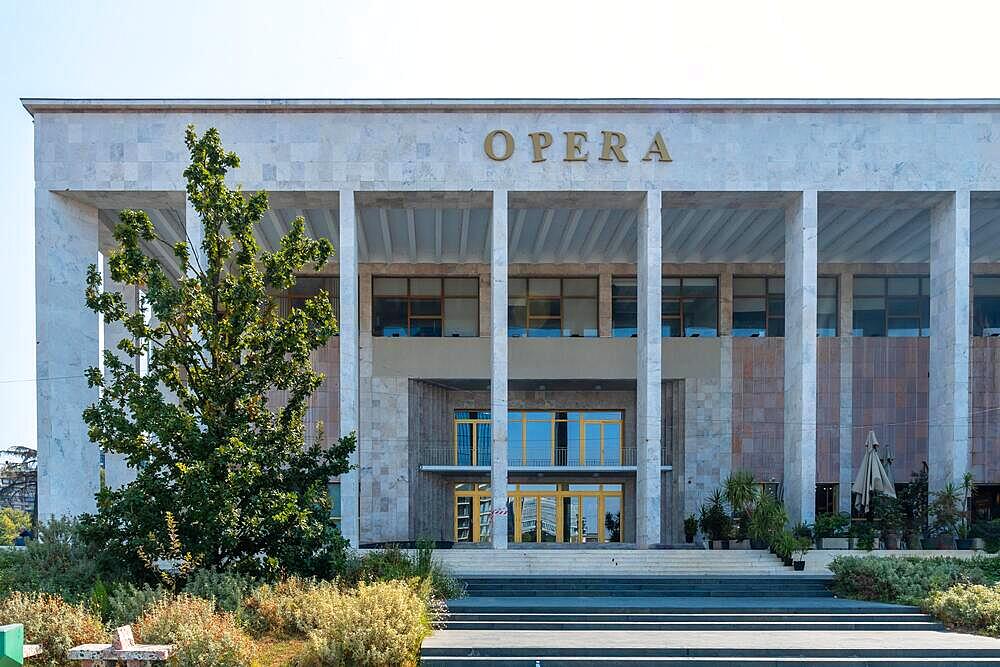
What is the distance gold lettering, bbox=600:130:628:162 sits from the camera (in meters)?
18.4

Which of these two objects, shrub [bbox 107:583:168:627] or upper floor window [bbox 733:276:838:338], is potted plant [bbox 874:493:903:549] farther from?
shrub [bbox 107:583:168:627]

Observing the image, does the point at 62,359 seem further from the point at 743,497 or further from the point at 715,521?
the point at 715,521

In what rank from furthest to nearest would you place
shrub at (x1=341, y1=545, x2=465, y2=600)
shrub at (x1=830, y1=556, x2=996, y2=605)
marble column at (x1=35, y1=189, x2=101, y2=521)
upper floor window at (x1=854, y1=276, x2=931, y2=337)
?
upper floor window at (x1=854, y1=276, x2=931, y2=337) → marble column at (x1=35, y1=189, x2=101, y2=521) → shrub at (x1=830, y1=556, x2=996, y2=605) → shrub at (x1=341, y1=545, x2=465, y2=600)

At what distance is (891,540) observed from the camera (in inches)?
675

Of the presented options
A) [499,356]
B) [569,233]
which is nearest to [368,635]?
[499,356]

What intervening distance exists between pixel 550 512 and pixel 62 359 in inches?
596

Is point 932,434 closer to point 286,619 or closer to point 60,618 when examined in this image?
point 286,619

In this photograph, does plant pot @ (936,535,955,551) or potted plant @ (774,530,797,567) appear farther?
plant pot @ (936,535,955,551)

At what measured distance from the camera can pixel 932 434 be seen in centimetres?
1909

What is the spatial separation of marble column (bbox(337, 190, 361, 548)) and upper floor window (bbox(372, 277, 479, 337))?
709cm

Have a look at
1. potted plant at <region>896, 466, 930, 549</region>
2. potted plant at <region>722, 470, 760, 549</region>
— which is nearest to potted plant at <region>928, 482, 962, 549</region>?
potted plant at <region>896, 466, 930, 549</region>

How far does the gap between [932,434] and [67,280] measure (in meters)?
20.5

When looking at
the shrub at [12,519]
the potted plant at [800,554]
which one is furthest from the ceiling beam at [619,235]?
the shrub at [12,519]

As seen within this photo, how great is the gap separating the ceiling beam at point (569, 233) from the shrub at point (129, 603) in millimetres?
13513
